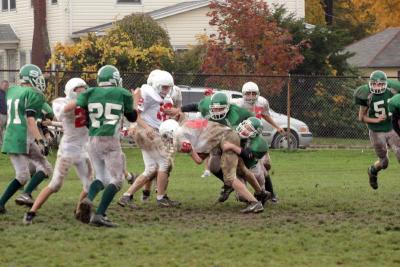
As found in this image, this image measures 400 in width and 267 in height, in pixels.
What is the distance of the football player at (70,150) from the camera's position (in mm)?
11430

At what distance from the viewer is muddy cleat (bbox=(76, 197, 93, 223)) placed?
11156mm

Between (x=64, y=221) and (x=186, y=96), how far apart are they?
45.9 ft

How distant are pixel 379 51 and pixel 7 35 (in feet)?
50.7

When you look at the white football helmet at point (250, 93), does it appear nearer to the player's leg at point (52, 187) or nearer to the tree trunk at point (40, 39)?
the player's leg at point (52, 187)

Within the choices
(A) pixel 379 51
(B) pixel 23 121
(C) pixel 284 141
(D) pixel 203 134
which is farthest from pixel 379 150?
(A) pixel 379 51

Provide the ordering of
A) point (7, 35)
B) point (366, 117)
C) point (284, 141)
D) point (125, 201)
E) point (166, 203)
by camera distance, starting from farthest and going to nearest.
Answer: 1. point (7, 35)
2. point (284, 141)
3. point (366, 117)
4. point (166, 203)
5. point (125, 201)

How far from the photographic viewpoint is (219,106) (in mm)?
12562

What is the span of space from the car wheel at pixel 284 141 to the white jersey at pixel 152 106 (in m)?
13.1

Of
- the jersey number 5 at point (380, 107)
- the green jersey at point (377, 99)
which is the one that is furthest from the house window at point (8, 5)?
the jersey number 5 at point (380, 107)

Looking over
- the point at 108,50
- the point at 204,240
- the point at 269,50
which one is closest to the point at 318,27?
the point at 269,50

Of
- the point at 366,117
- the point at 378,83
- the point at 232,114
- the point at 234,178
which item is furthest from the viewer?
the point at 366,117

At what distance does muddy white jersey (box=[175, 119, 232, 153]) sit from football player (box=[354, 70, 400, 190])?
275 cm

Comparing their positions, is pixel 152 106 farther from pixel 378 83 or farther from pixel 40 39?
pixel 40 39

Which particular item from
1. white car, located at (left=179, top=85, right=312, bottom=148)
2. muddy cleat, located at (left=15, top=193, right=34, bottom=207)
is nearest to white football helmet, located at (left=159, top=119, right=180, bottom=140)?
muddy cleat, located at (left=15, top=193, right=34, bottom=207)
